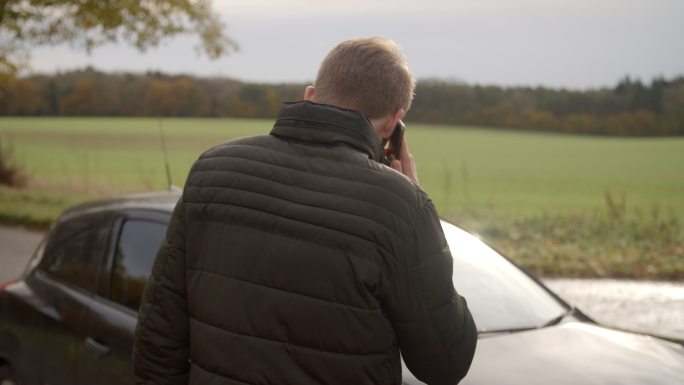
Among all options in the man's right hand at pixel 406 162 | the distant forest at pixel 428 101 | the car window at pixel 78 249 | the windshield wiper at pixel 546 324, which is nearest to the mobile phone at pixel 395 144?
the man's right hand at pixel 406 162

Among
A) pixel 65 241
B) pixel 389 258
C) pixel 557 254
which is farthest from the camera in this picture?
pixel 557 254

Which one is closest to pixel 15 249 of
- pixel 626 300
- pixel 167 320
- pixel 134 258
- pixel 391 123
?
pixel 626 300

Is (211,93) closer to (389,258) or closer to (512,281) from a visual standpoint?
(512,281)

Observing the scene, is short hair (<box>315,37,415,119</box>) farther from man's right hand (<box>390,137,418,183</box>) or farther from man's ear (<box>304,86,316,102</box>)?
man's right hand (<box>390,137,418,183</box>)

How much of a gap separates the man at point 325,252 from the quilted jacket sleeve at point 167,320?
0.02m

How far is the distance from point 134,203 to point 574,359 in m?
2.17

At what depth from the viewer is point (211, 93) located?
2242 cm

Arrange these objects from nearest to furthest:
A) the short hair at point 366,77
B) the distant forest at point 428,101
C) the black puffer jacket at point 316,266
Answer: the black puffer jacket at point 316,266 < the short hair at point 366,77 < the distant forest at point 428,101

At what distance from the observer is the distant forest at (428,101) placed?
2198cm

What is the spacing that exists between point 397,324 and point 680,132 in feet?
138

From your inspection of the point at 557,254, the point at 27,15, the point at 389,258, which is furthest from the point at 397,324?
the point at 27,15

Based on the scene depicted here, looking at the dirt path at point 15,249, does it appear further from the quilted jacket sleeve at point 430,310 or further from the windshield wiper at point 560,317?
the quilted jacket sleeve at point 430,310

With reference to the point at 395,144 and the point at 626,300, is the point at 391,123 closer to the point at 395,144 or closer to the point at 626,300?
the point at 395,144

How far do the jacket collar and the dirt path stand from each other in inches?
342
